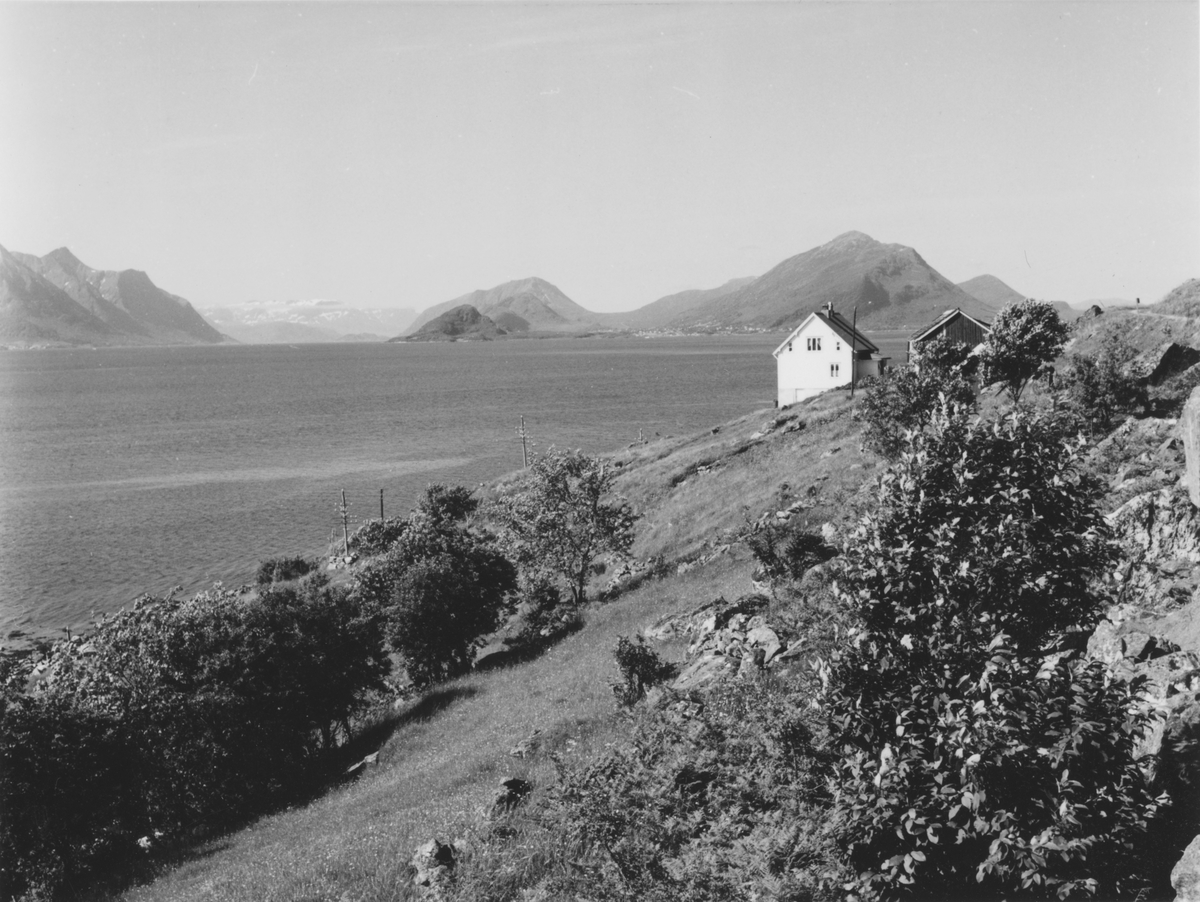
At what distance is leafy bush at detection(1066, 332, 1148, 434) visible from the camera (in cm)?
3403

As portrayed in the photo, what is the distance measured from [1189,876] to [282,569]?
6103cm

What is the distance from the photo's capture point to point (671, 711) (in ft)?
61.8

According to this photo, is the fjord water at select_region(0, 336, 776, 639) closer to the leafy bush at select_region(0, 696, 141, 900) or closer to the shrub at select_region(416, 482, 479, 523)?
the shrub at select_region(416, 482, 479, 523)

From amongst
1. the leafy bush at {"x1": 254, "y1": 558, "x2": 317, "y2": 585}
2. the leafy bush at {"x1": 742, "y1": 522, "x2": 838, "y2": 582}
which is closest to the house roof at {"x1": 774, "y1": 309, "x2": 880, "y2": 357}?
the leafy bush at {"x1": 254, "y1": 558, "x2": 317, "y2": 585}

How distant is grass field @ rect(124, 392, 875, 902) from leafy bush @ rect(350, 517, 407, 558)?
19635 mm

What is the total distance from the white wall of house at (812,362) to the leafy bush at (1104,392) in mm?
47054

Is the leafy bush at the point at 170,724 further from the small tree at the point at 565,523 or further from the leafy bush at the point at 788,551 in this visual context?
the leafy bush at the point at 788,551

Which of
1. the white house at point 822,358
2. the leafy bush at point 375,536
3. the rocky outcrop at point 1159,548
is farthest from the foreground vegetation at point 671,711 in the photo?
the white house at point 822,358

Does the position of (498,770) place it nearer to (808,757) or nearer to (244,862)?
(244,862)

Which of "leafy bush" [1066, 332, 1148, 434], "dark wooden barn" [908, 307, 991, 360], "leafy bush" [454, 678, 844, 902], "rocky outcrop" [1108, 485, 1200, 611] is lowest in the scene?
"leafy bush" [454, 678, 844, 902]

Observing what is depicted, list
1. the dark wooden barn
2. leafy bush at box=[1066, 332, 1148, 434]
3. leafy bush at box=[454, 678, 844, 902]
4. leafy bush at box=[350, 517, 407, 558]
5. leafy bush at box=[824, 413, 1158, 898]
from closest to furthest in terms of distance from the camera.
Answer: leafy bush at box=[824, 413, 1158, 898], leafy bush at box=[454, 678, 844, 902], leafy bush at box=[1066, 332, 1148, 434], leafy bush at box=[350, 517, 407, 558], the dark wooden barn

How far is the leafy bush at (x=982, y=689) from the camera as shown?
9039mm

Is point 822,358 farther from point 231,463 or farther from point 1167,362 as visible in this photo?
point 231,463

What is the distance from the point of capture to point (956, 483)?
1036 centimetres
